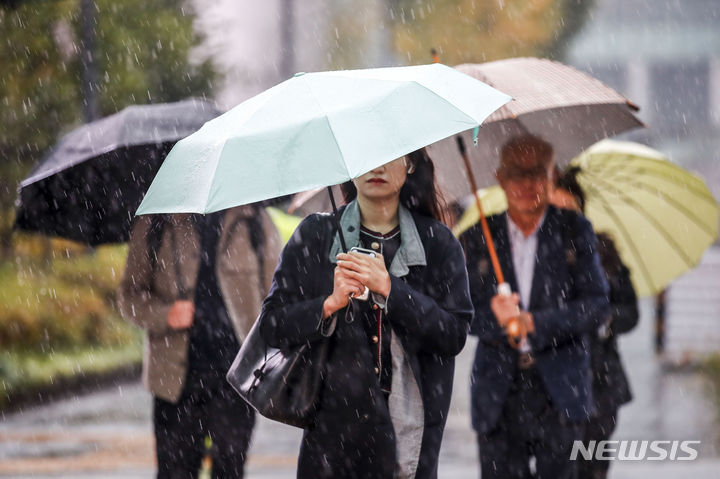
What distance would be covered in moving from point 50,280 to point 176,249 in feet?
35.9

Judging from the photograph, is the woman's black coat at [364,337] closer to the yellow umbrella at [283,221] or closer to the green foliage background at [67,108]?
the yellow umbrella at [283,221]

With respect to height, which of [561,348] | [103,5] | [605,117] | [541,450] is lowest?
[541,450]

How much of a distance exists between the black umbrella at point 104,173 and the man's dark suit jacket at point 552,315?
153cm

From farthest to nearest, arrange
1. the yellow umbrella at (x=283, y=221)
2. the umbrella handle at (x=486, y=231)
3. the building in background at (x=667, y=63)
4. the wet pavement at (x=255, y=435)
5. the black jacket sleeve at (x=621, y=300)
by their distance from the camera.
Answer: the building in background at (x=667, y=63), the wet pavement at (x=255, y=435), the black jacket sleeve at (x=621, y=300), the yellow umbrella at (x=283, y=221), the umbrella handle at (x=486, y=231)

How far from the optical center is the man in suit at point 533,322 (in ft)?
15.8

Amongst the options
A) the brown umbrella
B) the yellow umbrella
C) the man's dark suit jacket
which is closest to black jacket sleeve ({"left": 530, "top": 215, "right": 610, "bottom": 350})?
the man's dark suit jacket

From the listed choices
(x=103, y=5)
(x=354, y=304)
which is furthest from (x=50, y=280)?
(x=354, y=304)

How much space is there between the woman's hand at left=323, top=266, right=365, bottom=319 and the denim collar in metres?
0.20

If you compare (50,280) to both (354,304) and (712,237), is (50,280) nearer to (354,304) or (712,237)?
(712,237)

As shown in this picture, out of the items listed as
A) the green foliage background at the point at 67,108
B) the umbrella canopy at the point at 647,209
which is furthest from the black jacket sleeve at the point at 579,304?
the green foliage background at the point at 67,108

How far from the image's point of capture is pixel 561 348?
4.89m

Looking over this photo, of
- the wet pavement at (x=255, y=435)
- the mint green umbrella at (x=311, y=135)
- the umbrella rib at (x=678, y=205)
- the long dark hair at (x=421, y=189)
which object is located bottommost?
the wet pavement at (x=255, y=435)

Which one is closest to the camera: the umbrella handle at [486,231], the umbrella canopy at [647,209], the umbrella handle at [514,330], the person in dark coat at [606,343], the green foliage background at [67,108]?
the umbrella handle at [514,330]

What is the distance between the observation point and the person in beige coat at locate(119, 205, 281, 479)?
16.2 feet
